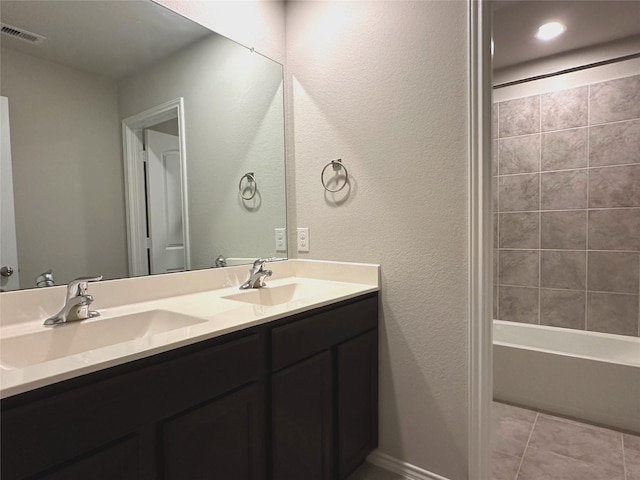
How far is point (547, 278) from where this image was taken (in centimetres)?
267

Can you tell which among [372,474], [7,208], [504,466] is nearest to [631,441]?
[504,466]

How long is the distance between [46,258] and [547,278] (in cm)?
296

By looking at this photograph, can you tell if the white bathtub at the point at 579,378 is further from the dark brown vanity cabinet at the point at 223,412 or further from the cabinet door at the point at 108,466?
the cabinet door at the point at 108,466

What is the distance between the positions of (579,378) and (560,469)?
0.61 m

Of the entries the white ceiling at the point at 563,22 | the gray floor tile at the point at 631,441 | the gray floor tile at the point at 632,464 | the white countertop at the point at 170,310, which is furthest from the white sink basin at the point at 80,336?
the white ceiling at the point at 563,22

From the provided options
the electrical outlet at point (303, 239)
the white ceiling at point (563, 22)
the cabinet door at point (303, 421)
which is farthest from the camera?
the white ceiling at point (563, 22)

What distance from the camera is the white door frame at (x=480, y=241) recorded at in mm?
1331

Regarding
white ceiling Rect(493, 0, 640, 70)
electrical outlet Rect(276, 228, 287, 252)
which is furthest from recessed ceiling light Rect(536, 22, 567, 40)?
electrical outlet Rect(276, 228, 287, 252)

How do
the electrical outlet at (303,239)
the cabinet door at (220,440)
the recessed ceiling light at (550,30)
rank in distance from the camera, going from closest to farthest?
the cabinet door at (220,440) → the electrical outlet at (303,239) → the recessed ceiling light at (550,30)

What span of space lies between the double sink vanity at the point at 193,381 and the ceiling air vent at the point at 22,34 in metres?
0.75

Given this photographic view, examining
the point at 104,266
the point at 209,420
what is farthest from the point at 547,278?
the point at 104,266

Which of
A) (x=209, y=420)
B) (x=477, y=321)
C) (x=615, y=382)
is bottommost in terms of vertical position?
(x=615, y=382)

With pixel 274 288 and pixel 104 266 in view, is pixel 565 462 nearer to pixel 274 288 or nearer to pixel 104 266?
pixel 274 288

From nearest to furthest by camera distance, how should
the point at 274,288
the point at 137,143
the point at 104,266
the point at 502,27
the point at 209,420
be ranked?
the point at 209,420 → the point at 104,266 → the point at 137,143 → the point at 274,288 → the point at 502,27
